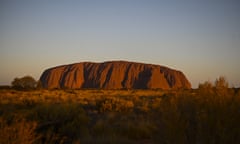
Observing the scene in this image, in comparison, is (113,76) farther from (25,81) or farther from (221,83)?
(221,83)

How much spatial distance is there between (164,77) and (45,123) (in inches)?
3642

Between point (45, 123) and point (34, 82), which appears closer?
point (45, 123)

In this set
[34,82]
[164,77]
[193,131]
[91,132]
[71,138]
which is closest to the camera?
[193,131]

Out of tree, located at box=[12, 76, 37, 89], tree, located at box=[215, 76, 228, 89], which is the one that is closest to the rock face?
tree, located at box=[12, 76, 37, 89]

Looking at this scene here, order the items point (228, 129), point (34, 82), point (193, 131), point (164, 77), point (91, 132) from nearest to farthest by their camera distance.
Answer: point (228, 129) < point (193, 131) < point (91, 132) < point (34, 82) < point (164, 77)

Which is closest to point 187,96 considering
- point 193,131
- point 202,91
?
point 202,91

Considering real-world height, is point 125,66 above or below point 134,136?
above

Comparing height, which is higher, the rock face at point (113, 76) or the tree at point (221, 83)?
the rock face at point (113, 76)

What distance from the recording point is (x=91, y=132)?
10.8 m

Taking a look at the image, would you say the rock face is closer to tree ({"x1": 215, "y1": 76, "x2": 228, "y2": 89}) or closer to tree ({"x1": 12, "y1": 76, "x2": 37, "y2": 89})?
tree ({"x1": 12, "y1": 76, "x2": 37, "y2": 89})

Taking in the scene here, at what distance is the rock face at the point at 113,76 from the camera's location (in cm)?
9875

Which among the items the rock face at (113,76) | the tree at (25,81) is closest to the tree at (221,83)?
the tree at (25,81)

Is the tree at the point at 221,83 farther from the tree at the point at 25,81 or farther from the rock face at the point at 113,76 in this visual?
the rock face at the point at 113,76

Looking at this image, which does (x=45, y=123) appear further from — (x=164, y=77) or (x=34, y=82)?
(x=164, y=77)
